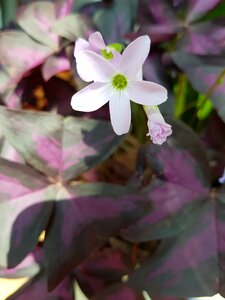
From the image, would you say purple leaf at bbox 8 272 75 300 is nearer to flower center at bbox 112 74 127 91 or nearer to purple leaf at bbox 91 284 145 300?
purple leaf at bbox 91 284 145 300

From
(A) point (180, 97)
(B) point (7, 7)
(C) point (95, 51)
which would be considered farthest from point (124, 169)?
(B) point (7, 7)

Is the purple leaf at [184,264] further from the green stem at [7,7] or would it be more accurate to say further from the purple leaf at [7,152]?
the green stem at [7,7]

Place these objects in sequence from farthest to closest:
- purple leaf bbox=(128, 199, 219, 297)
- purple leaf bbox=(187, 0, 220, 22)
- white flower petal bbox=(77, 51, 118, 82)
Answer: purple leaf bbox=(187, 0, 220, 22) < purple leaf bbox=(128, 199, 219, 297) < white flower petal bbox=(77, 51, 118, 82)

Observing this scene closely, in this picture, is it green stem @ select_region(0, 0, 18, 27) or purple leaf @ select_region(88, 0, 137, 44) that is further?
green stem @ select_region(0, 0, 18, 27)

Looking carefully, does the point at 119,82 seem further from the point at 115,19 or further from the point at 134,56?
the point at 115,19

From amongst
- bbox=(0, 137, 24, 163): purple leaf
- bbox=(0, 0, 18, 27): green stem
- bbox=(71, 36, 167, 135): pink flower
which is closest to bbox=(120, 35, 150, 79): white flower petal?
bbox=(71, 36, 167, 135): pink flower

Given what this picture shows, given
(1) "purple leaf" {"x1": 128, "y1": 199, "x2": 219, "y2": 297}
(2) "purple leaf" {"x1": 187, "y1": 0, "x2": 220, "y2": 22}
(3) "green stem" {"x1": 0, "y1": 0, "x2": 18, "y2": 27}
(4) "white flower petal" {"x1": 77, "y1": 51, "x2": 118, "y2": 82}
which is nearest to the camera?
(4) "white flower petal" {"x1": 77, "y1": 51, "x2": 118, "y2": 82}
